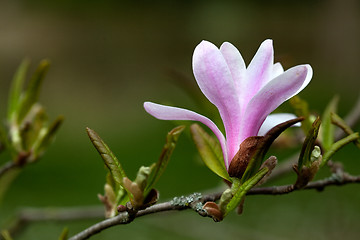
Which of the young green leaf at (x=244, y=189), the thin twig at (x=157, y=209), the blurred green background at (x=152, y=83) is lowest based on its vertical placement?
the blurred green background at (x=152, y=83)

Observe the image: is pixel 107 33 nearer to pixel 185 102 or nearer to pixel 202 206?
pixel 185 102

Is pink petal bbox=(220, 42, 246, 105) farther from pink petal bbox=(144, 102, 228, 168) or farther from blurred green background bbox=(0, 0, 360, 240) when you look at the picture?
blurred green background bbox=(0, 0, 360, 240)

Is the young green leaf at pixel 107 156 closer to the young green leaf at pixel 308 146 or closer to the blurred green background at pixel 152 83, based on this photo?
the young green leaf at pixel 308 146

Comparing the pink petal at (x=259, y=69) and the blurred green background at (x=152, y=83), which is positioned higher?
the pink petal at (x=259, y=69)

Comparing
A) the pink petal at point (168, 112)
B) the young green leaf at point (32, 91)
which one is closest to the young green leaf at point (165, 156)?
the pink petal at point (168, 112)

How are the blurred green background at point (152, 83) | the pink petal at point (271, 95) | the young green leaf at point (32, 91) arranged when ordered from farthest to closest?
1. the blurred green background at point (152, 83)
2. the young green leaf at point (32, 91)
3. the pink petal at point (271, 95)

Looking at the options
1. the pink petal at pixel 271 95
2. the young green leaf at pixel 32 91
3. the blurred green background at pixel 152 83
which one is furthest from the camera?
the blurred green background at pixel 152 83

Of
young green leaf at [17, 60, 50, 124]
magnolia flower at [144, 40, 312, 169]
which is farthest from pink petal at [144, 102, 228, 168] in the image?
young green leaf at [17, 60, 50, 124]
